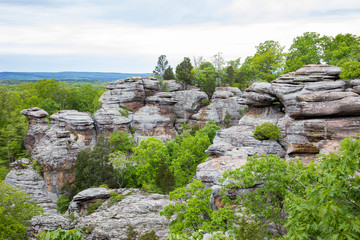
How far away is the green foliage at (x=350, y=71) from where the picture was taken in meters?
26.8

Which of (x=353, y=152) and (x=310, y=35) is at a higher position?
(x=310, y=35)

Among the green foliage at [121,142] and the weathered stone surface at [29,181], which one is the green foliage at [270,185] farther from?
the green foliage at [121,142]

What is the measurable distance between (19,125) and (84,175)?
25351 mm

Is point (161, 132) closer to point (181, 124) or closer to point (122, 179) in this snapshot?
point (181, 124)

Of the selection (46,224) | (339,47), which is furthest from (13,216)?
(339,47)

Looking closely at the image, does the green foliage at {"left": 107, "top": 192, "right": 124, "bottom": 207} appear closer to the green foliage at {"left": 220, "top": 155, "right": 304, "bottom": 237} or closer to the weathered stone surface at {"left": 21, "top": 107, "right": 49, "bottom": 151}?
the green foliage at {"left": 220, "top": 155, "right": 304, "bottom": 237}

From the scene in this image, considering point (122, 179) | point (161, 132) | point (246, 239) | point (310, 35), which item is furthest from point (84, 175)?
point (310, 35)

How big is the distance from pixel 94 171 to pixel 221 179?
25141mm

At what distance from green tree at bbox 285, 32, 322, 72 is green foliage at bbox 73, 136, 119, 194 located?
37.3 meters

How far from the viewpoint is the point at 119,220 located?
22.1 metres

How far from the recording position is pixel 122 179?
37.6 metres

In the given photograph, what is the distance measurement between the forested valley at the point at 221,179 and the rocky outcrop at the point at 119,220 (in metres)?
1.19

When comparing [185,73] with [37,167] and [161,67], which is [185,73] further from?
[37,167]

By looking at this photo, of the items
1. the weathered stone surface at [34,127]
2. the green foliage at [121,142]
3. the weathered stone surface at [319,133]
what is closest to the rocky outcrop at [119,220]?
the weathered stone surface at [319,133]
